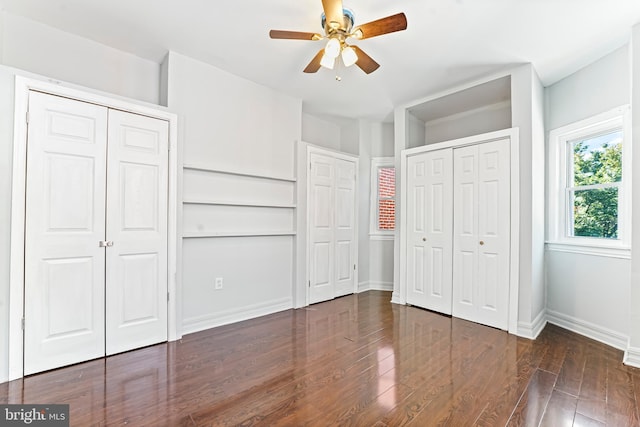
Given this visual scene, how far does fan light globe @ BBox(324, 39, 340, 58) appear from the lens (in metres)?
2.29

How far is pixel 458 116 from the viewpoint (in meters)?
4.59

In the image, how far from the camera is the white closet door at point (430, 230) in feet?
12.7

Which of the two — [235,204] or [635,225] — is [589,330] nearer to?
[635,225]

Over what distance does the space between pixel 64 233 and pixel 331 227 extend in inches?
120

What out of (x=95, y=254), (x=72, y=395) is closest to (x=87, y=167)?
(x=95, y=254)

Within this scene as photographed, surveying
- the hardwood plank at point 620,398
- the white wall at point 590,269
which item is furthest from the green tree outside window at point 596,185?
the hardwood plank at point 620,398

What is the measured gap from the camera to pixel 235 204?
11.5 ft

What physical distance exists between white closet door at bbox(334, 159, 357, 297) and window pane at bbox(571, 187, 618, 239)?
108 inches

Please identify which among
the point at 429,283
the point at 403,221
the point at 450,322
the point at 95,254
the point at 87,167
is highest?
the point at 87,167

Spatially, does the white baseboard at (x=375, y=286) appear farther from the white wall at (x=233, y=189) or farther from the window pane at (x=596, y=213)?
the window pane at (x=596, y=213)

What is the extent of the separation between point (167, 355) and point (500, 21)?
12.8 ft

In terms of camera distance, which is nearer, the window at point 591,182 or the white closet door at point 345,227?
the window at point 591,182

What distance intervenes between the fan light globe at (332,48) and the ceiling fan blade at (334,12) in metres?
0.10

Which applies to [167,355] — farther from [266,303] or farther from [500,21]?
[500,21]
